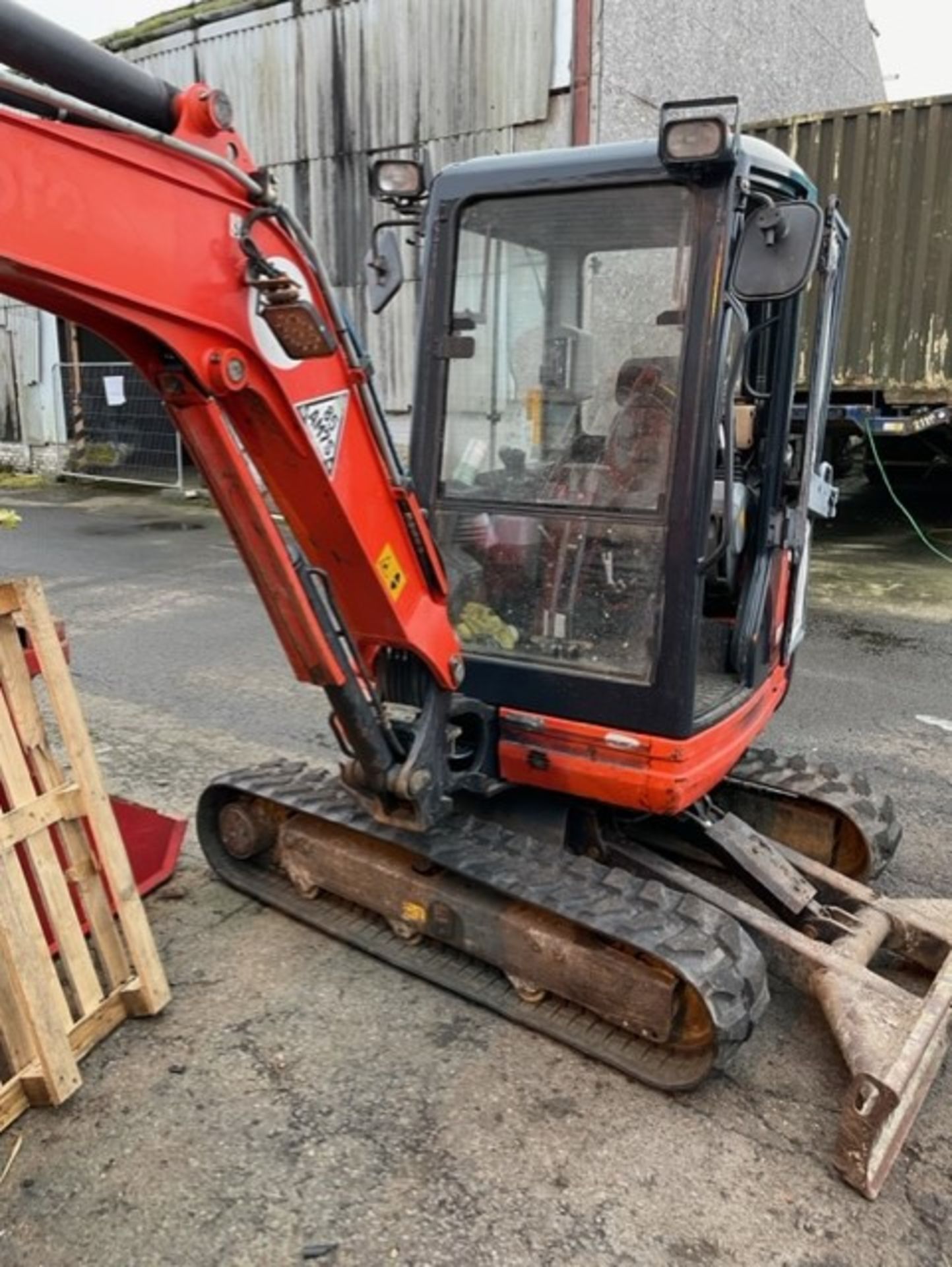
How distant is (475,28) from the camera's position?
10.7m

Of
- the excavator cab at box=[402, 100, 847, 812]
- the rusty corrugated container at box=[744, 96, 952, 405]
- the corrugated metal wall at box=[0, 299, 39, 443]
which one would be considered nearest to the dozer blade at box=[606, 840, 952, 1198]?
the excavator cab at box=[402, 100, 847, 812]

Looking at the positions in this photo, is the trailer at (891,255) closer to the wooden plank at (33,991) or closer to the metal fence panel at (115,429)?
the wooden plank at (33,991)

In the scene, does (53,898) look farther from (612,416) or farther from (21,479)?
(21,479)

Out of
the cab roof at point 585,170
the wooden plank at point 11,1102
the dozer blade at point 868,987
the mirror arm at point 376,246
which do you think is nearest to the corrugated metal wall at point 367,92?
the mirror arm at point 376,246

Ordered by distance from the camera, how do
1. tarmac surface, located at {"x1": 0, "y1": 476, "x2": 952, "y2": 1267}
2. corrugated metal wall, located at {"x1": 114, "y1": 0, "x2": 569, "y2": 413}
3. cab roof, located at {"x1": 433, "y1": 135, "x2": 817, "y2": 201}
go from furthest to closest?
corrugated metal wall, located at {"x1": 114, "y1": 0, "x2": 569, "y2": 413} → cab roof, located at {"x1": 433, "y1": 135, "x2": 817, "y2": 201} → tarmac surface, located at {"x1": 0, "y1": 476, "x2": 952, "y2": 1267}

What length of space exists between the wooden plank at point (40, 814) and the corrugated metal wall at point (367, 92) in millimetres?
Result: 8352

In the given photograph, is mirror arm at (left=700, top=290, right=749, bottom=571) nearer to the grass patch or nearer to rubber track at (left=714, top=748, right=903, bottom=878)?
rubber track at (left=714, top=748, right=903, bottom=878)

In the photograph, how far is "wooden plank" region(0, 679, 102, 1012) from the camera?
268 centimetres

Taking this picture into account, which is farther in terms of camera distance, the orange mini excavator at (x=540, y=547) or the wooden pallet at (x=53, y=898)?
the wooden pallet at (x=53, y=898)

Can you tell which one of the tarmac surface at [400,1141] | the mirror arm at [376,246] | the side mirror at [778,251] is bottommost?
the tarmac surface at [400,1141]

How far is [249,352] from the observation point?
2.24m

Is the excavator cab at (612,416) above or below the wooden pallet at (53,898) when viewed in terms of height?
above

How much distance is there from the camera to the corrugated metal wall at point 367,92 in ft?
34.3

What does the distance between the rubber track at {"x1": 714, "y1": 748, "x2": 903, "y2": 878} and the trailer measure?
6368mm
